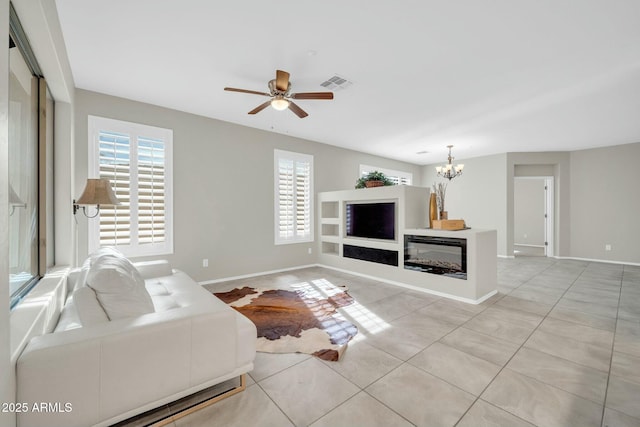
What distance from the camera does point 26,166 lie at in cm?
196

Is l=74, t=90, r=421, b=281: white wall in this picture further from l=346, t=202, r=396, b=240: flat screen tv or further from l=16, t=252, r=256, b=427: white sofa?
l=16, t=252, r=256, b=427: white sofa

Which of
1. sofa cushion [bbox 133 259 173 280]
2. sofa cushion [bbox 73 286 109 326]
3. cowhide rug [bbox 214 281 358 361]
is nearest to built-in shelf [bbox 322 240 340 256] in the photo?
cowhide rug [bbox 214 281 358 361]

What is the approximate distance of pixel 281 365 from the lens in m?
2.16

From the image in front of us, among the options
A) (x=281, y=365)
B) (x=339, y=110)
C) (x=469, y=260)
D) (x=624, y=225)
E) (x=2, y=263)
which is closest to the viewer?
(x=2, y=263)

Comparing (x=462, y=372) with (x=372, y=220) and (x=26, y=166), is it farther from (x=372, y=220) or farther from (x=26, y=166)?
(x=26, y=166)

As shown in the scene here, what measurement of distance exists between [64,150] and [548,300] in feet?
19.7

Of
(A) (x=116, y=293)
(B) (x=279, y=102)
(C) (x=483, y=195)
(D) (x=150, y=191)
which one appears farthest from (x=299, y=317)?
(C) (x=483, y=195)

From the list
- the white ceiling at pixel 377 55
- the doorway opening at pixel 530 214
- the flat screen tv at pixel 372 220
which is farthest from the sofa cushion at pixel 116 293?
the doorway opening at pixel 530 214

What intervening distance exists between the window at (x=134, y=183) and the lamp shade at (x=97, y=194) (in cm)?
90

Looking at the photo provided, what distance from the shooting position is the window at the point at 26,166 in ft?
5.36

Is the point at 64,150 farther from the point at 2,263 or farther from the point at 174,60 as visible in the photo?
the point at 2,263

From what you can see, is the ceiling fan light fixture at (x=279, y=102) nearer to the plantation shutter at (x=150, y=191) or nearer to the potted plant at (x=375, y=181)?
the plantation shutter at (x=150, y=191)

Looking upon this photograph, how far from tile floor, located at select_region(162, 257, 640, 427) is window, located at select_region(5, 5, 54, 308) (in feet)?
5.03

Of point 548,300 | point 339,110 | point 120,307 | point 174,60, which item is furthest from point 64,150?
point 548,300
